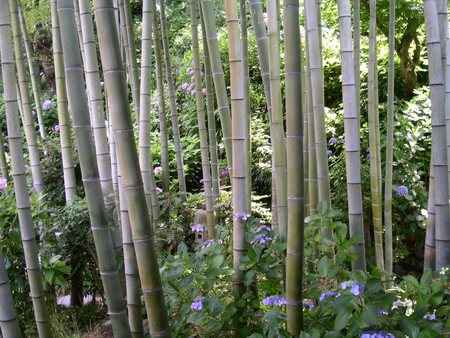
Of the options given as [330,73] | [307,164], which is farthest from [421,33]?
[307,164]

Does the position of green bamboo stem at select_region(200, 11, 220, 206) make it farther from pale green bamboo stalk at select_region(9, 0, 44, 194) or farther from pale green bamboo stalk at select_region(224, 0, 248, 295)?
pale green bamboo stalk at select_region(224, 0, 248, 295)

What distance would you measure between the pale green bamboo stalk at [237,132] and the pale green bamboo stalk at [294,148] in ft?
1.68

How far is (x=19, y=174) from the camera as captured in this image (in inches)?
88.2

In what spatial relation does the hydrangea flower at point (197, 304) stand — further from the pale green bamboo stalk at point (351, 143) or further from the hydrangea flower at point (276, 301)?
the pale green bamboo stalk at point (351, 143)

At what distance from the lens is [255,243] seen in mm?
2287

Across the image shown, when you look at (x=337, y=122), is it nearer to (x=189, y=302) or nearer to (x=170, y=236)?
(x=170, y=236)

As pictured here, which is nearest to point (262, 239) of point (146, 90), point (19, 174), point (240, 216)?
point (240, 216)

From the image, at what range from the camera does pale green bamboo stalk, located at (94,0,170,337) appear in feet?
5.08

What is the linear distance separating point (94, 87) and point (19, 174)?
1.66 feet

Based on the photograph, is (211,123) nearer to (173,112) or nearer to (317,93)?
(173,112)

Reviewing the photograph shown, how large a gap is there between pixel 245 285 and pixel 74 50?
1182mm

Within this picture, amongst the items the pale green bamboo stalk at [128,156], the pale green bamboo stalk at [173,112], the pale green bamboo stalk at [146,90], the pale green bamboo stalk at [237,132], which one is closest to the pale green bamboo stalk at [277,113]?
the pale green bamboo stalk at [237,132]

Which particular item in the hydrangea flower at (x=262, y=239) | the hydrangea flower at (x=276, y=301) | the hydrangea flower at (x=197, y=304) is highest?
the hydrangea flower at (x=262, y=239)

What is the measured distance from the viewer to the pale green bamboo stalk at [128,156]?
5.08ft
